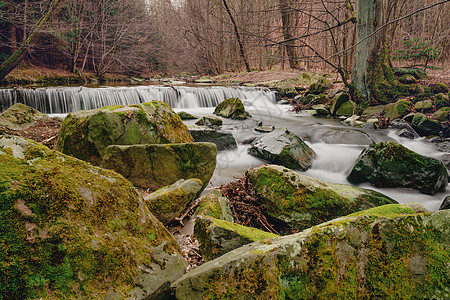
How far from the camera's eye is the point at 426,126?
29.2 feet

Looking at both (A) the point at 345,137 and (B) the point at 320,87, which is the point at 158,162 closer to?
(A) the point at 345,137

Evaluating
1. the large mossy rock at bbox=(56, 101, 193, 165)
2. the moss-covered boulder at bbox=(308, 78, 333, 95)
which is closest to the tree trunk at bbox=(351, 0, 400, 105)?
the moss-covered boulder at bbox=(308, 78, 333, 95)

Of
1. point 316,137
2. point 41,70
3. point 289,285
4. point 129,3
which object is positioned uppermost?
point 129,3

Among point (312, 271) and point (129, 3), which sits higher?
point (129, 3)

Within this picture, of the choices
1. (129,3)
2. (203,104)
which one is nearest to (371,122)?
(203,104)

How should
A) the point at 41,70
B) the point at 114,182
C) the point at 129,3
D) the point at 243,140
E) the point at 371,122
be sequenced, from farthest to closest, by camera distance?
the point at 129,3
the point at 41,70
the point at 371,122
the point at 243,140
the point at 114,182

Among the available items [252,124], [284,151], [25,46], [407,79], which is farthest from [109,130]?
[407,79]

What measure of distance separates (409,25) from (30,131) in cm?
2531

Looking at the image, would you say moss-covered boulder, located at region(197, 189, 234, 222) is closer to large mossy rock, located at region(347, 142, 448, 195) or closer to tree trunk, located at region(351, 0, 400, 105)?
large mossy rock, located at region(347, 142, 448, 195)

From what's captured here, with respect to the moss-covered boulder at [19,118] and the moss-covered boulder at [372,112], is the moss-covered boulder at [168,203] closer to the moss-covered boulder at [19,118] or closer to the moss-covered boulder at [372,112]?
the moss-covered boulder at [19,118]

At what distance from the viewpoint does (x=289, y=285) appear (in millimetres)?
1406

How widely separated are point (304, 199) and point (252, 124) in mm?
7363

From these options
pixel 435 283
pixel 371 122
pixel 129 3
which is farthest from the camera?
pixel 129 3

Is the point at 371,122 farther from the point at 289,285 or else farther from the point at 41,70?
the point at 41,70
